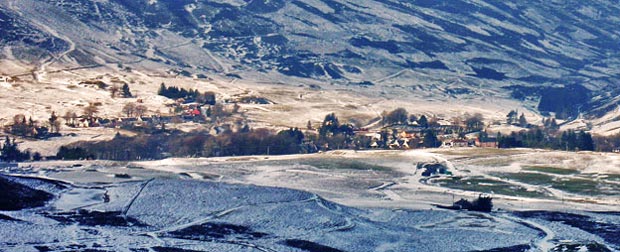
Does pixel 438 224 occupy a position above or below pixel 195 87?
below

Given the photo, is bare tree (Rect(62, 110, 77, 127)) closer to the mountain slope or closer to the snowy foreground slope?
the mountain slope

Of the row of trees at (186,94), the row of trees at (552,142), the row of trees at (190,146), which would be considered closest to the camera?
the row of trees at (190,146)

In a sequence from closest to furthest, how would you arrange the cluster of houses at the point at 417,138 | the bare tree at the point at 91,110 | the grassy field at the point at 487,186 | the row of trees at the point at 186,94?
the grassy field at the point at 487,186 < the cluster of houses at the point at 417,138 < the bare tree at the point at 91,110 < the row of trees at the point at 186,94

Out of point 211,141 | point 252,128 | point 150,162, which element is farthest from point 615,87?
point 150,162

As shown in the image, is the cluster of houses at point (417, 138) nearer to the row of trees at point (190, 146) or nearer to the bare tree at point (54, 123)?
the row of trees at point (190, 146)

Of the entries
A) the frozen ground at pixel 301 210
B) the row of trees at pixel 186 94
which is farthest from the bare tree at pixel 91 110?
the frozen ground at pixel 301 210

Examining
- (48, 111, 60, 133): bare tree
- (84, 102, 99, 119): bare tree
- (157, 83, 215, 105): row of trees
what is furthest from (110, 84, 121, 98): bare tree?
(48, 111, 60, 133): bare tree

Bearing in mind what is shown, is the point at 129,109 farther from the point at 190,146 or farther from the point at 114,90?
the point at 190,146

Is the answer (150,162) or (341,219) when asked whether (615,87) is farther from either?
(341,219)
